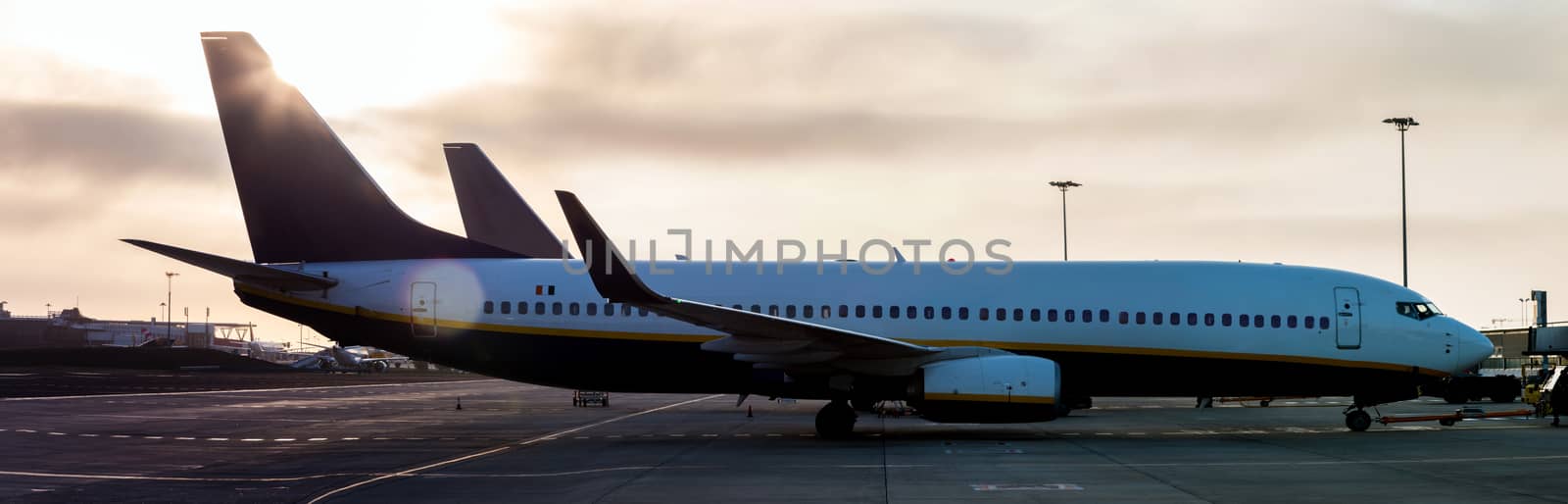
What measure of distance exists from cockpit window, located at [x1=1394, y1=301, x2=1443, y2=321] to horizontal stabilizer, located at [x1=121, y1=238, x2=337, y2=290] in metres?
20.3

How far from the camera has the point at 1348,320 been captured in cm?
2436

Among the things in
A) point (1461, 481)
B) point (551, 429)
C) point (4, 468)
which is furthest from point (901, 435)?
point (4, 468)

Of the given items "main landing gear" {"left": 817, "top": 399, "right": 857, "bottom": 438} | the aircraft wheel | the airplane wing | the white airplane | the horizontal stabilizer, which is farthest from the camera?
the aircraft wheel

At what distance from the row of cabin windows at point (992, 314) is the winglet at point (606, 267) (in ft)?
12.9

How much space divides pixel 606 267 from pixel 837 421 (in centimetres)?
613

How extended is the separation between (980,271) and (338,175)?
41.1 ft

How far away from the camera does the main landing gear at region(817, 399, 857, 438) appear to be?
2370 centimetres

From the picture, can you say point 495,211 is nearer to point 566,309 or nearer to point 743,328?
point 566,309

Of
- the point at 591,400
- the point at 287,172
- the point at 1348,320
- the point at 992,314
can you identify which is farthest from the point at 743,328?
the point at 591,400

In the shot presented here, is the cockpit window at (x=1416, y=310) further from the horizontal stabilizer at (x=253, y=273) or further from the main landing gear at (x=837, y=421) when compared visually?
the horizontal stabilizer at (x=253, y=273)

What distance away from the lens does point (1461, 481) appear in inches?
599

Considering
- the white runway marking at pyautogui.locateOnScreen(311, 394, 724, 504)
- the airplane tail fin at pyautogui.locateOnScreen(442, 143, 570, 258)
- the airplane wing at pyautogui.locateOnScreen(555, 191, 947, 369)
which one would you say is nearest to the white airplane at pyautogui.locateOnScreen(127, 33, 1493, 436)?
the airplane wing at pyautogui.locateOnScreen(555, 191, 947, 369)

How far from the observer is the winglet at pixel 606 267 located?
1948 cm

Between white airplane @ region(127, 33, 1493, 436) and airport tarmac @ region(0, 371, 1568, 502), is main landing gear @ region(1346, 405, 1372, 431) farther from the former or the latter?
airport tarmac @ region(0, 371, 1568, 502)
